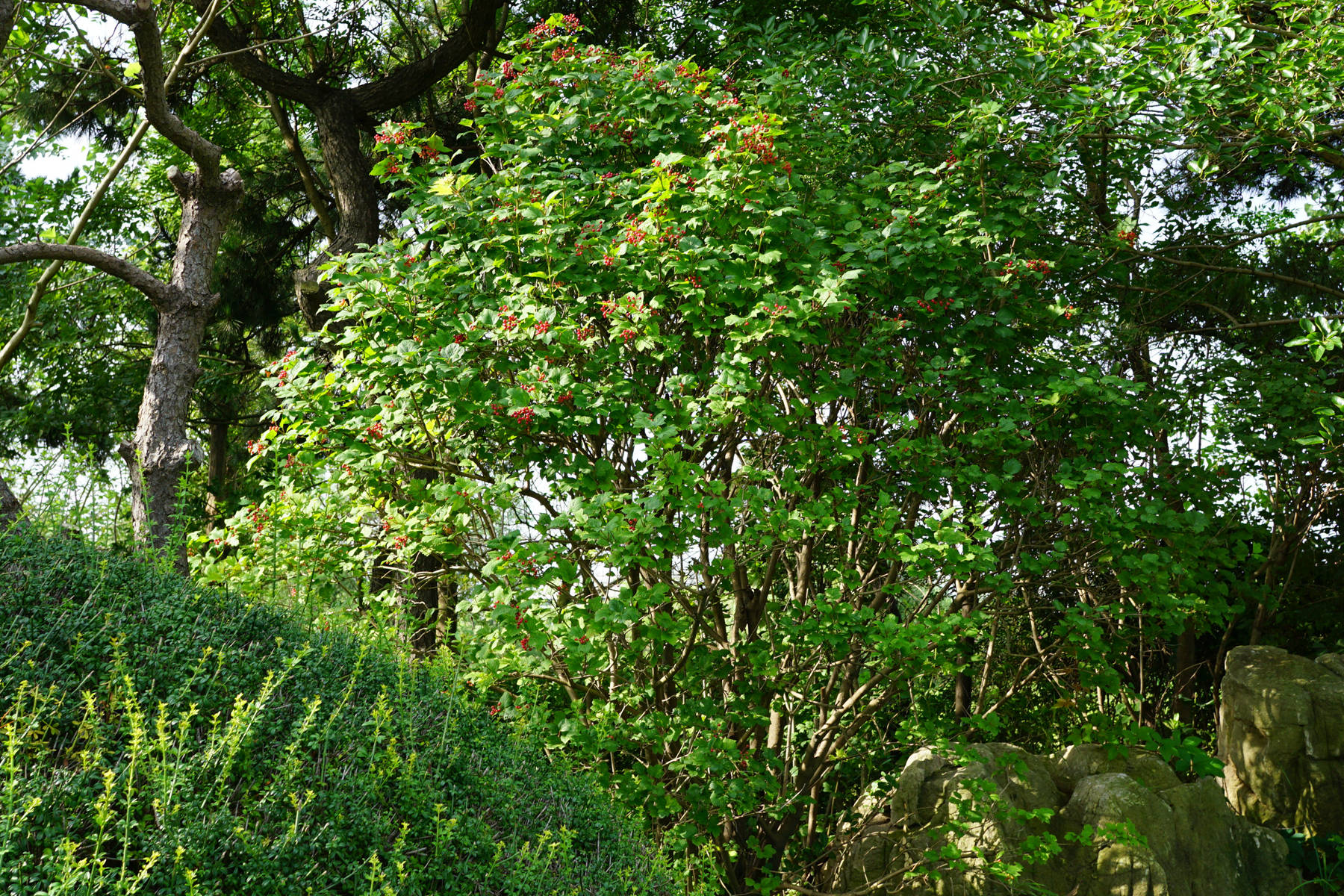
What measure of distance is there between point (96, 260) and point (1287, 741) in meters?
9.86

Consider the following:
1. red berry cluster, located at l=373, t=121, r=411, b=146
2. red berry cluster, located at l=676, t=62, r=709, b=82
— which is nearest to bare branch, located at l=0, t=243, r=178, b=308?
red berry cluster, located at l=373, t=121, r=411, b=146

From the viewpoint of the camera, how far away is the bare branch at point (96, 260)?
5.54 metres

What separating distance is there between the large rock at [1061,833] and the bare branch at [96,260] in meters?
5.97

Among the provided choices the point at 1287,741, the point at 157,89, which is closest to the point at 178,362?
the point at 157,89

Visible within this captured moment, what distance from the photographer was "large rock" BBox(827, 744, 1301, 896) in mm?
6031

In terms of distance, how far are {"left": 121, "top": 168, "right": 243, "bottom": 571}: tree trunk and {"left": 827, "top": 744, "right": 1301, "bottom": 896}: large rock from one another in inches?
Answer: 200

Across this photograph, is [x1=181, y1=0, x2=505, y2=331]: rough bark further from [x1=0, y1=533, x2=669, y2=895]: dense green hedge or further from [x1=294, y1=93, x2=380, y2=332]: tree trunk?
[x1=0, y1=533, x2=669, y2=895]: dense green hedge

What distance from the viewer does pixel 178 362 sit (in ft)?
20.9

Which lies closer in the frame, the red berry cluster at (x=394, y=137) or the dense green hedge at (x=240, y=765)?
the dense green hedge at (x=240, y=765)

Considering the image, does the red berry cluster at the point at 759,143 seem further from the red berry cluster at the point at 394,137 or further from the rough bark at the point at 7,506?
the rough bark at the point at 7,506

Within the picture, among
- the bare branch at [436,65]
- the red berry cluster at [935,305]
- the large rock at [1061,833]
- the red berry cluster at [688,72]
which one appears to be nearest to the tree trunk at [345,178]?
the bare branch at [436,65]

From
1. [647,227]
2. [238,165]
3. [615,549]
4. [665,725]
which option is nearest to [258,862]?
[615,549]

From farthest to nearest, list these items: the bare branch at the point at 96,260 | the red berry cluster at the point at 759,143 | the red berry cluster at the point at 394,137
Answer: the red berry cluster at the point at 394,137
the bare branch at the point at 96,260
the red berry cluster at the point at 759,143

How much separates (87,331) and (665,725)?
14593 mm
